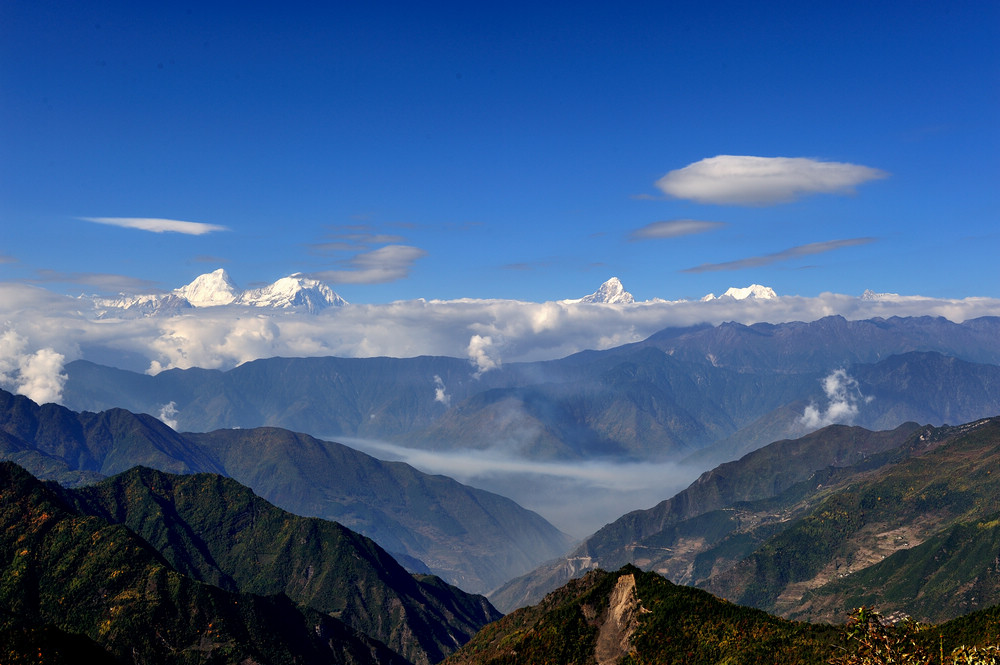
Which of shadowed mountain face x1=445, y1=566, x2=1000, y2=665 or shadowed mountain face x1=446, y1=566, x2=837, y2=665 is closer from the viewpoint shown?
shadowed mountain face x1=445, y1=566, x2=1000, y2=665

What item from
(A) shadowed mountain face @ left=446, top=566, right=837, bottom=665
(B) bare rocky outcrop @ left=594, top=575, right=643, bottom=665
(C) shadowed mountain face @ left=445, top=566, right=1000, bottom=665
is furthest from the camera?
(B) bare rocky outcrop @ left=594, top=575, right=643, bottom=665

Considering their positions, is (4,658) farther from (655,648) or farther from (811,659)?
(811,659)

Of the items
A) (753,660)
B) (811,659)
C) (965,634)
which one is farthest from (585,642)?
Answer: (965,634)

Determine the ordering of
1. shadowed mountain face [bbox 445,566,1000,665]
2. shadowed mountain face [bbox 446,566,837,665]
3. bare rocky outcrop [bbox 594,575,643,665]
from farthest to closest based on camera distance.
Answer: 1. bare rocky outcrop [bbox 594,575,643,665]
2. shadowed mountain face [bbox 446,566,837,665]
3. shadowed mountain face [bbox 445,566,1000,665]

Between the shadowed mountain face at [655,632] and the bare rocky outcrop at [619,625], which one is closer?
the shadowed mountain face at [655,632]

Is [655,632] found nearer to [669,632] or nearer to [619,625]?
[669,632]

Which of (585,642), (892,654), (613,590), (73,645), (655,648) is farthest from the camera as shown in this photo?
(613,590)

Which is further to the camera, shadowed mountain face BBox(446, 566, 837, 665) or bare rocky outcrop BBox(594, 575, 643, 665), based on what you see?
bare rocky outcrop BBox(594, 575, 643, 665)

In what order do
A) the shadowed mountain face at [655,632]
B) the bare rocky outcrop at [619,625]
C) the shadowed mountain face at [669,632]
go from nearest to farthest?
1. the shadowed mountain face at [669,632]
2. the shadowed mountain face at [655,632]
3. the bare rocky outcrop at [619,625]

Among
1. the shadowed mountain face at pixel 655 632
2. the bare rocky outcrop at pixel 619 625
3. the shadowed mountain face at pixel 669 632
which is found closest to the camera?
the shadowed mountain face at pixel 669 632

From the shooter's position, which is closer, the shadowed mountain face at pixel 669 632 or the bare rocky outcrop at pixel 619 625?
the shadowed mountain face at pixel 669 632

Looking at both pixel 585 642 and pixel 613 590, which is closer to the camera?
pixel 585 642
